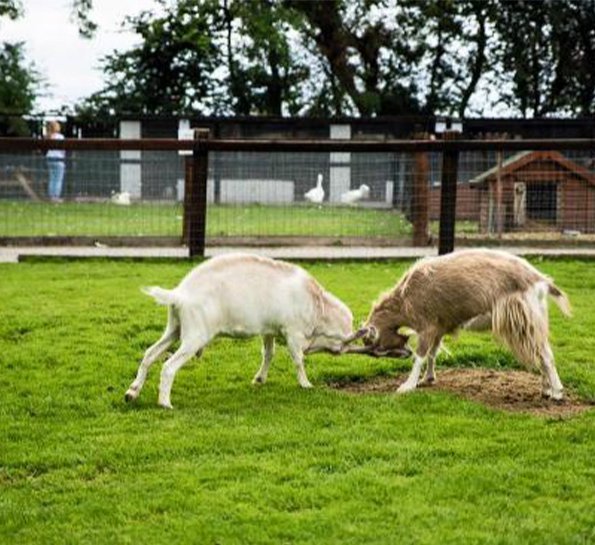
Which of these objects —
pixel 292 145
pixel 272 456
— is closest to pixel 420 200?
pixel 292 145

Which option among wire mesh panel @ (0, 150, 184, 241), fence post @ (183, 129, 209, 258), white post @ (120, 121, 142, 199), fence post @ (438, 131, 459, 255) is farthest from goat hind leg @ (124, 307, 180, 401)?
white post @ (120, 121, 142, 199)

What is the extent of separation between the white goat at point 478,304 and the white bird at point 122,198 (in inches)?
395

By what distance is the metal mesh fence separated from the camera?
1611 cm

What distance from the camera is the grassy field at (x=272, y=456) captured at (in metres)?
4.72

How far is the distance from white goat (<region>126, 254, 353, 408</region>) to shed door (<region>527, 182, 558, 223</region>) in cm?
984

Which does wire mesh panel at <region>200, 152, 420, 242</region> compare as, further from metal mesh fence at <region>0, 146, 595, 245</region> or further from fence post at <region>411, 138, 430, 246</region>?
fence post at <region>411, 138, 430, 246</region>

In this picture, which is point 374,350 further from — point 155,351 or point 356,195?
point 356,195

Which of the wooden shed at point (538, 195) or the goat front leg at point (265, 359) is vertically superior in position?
the wooden shed at point (538, 195)

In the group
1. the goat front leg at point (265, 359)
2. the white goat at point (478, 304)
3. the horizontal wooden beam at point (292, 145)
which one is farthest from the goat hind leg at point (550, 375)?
the horizontal wooden beam at point (292, 145)

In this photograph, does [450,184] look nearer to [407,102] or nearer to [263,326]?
[263,326]

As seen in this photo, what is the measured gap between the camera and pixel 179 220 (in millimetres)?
16516

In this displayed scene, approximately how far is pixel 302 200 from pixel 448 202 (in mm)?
4015

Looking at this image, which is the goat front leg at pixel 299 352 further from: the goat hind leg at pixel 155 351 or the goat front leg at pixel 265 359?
the goat hind leg at pixel 155 351

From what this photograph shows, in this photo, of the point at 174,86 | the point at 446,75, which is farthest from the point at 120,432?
the point at 446,75
